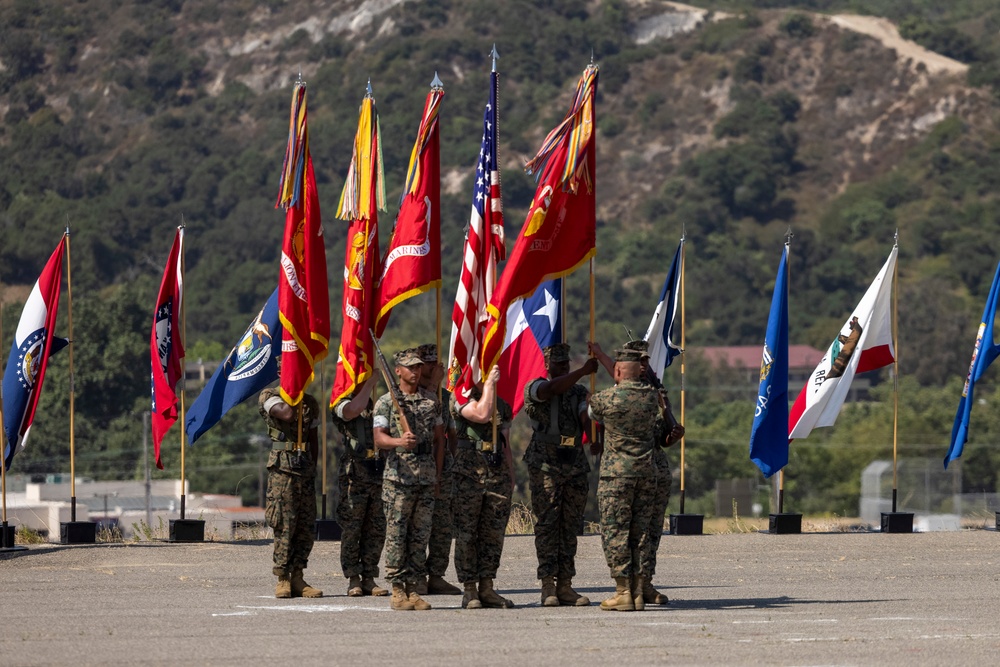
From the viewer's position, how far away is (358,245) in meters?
14.4

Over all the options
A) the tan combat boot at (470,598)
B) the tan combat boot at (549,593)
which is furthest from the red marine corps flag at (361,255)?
the tan combat boot at (549,593)

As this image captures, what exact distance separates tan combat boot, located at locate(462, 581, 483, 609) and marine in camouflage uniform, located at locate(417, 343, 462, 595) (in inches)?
22.6

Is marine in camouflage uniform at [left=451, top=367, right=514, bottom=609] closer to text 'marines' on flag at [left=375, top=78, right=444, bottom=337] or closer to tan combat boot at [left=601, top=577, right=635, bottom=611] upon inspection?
tan combat boot at [left=601, top=577, right=635, bottom=611]

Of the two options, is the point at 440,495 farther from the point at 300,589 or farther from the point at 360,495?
the point at 300,589

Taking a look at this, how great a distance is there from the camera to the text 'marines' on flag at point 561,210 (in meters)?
14.1

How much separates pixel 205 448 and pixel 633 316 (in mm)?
46084

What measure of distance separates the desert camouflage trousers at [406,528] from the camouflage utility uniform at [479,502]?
0.91 ft

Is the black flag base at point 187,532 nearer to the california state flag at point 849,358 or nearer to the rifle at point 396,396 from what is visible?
the california state flag at point 849,358

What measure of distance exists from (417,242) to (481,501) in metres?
2.35

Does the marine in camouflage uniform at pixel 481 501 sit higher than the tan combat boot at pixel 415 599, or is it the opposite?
the marine in camouflage uniform at pixel 481 501

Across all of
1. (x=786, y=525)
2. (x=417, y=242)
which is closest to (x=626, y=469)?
(x=417, y=242)

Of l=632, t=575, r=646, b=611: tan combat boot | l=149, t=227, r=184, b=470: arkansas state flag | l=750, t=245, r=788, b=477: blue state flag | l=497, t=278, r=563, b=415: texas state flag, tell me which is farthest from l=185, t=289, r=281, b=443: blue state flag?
l=632, t=575, r=646, b=611: tan combat boot

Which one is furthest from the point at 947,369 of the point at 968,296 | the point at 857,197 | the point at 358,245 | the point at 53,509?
the point at 358,245

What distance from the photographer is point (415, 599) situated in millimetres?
12727
